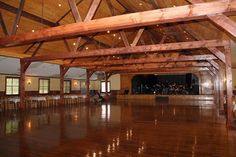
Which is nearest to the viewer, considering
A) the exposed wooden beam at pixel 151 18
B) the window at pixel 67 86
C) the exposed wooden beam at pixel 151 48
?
the exposed wooden beam at pixel 151 18

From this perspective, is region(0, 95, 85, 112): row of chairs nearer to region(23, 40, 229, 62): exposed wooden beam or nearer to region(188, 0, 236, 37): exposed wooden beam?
region(23, 40, 229, 62): exposed wooden beam

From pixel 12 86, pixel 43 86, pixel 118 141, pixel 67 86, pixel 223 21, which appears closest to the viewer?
pixel 223 21

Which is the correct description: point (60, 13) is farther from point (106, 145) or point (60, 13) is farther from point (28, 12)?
point (106, 145)

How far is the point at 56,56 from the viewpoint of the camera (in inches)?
400

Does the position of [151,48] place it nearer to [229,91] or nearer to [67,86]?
[229,91]

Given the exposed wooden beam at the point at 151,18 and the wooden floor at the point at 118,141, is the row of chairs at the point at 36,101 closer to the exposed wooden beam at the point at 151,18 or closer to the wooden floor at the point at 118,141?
the wooden floor at the point at 118,141

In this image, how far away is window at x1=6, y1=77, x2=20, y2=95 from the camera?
12827 millimetres

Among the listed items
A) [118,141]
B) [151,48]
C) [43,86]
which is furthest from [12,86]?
[118,141]

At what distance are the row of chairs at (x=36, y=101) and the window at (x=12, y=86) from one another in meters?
1.28

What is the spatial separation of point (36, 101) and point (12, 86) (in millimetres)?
1719

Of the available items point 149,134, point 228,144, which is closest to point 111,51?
point 149,134

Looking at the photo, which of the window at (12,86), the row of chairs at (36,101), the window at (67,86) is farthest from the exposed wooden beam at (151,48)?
the window at (67,86)

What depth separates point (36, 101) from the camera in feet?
43.2

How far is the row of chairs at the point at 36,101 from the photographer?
37.5 feet
